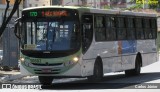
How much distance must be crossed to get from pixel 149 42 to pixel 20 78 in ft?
21.8

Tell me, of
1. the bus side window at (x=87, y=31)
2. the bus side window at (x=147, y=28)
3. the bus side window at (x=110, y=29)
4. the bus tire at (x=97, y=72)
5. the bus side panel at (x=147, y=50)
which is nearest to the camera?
the bus side window at (x=87, y=31)

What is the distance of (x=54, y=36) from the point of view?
62.8 ft

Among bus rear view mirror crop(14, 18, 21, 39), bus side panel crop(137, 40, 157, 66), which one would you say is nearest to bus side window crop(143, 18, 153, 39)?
bus side panel crop(137, 40, 157, 66)

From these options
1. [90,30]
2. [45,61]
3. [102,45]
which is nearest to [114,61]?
[102,45]

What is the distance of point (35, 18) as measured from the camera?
19719 millimetres

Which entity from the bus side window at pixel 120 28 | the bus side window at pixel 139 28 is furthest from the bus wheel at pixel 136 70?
the bus side window at pixel 120 28

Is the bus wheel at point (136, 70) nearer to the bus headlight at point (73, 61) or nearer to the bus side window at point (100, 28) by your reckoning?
the bus side window at point (100, 28)

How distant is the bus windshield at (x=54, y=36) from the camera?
1911 cm

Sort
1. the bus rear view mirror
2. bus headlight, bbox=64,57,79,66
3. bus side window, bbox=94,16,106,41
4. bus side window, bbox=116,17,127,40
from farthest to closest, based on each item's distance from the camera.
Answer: bus side window, bbox=116,17,127,40 → bus side window, bbox=94,16,106,41 → the bus rear view mirror → bus headlight, bbox=64,57,79,66

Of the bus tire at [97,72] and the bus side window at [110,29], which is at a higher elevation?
the bus side window at [110,29]

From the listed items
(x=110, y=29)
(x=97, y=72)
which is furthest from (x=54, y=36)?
(x=110, y=29)

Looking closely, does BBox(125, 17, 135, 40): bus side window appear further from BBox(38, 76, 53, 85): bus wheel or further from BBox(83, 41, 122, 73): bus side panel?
BBox(38, 76, 53, 85): bus wheel

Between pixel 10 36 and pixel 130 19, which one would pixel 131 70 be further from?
pixel 10 36

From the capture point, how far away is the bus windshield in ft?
62.7
